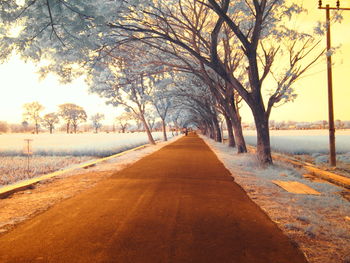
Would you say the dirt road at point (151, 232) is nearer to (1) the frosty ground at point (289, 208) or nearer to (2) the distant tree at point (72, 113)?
(1) the frosty ground at point (289, 208)

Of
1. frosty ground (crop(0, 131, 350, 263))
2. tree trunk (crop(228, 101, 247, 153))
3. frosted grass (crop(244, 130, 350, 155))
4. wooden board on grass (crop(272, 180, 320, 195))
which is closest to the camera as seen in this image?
frosty ground (crop(0, 131, 350, 263))

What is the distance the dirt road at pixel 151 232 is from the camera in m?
3.22

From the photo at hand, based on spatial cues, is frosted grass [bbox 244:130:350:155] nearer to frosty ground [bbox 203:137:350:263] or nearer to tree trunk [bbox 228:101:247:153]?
tree trunk [bbox 228:101:247:153]

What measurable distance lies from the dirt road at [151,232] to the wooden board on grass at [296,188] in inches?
64.4

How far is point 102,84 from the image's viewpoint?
23.1 m

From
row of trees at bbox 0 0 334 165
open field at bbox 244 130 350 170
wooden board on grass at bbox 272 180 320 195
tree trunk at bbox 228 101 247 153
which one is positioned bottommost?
open field at bbox 244 130 350 170

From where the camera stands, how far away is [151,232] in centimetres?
396

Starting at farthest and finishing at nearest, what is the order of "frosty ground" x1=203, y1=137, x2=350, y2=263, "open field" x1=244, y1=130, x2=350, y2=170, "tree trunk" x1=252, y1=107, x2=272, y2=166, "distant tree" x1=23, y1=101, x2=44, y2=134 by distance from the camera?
"distant tree" x1=23, y1=101, x2=44, y2=134 → "open field" x1=244, y1=130, x2=350, y2=170 → "tree trunk" x1=252, y1=107, x2=272, y2=166 → "frosty ground" x1=203, y1=137, x2=350, y2=263

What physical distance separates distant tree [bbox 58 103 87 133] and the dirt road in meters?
115

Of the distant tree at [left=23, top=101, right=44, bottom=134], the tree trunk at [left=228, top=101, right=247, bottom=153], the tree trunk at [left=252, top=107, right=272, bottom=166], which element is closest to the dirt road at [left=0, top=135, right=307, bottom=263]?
the tree trunk at [left=252, top=107, right=272, bottom=166]

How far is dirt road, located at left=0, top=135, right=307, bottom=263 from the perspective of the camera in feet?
10.6

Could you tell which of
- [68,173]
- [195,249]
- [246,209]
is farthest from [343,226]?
[68,173]

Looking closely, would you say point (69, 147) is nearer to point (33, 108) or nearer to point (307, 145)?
point (307, 145)

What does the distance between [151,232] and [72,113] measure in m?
118
